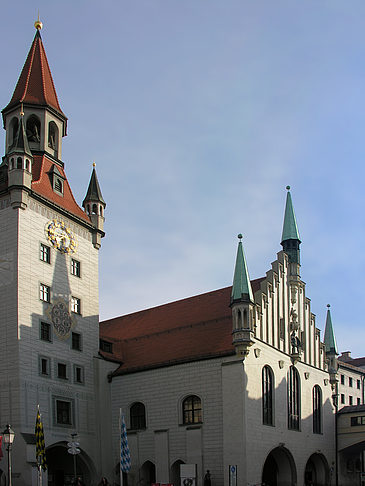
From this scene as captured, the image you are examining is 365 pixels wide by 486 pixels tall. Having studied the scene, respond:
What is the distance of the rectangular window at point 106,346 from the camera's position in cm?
4620

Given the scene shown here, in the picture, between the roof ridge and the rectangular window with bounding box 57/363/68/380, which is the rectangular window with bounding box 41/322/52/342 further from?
the roof ridge

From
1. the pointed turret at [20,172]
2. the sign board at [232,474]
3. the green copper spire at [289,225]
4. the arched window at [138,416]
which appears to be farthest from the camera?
the green copper spire at [289,225]

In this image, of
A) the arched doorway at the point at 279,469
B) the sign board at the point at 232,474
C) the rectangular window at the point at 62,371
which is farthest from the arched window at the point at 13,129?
the arched doorway at the point at 279,469

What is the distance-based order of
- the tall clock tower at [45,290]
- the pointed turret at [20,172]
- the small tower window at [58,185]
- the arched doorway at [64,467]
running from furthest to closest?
1. the small tower window at [58,185]
2. the arched doorway at [64,467]
3. the pointed turret at [20,172]
4. the tall clock tower at [45,290]

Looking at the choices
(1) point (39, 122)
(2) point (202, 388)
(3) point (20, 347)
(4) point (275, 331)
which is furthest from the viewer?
(1) point (39, 122)

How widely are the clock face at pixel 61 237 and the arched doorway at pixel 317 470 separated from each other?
22827 mm

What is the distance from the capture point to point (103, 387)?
4406 cm

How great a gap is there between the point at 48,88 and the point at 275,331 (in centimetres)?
2407

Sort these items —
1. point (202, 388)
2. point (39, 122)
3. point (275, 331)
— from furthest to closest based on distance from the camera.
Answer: point (39, 122) → point (275, 331) → point (202, 388)

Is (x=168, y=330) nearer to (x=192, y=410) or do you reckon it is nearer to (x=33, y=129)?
(x=192, y=410)

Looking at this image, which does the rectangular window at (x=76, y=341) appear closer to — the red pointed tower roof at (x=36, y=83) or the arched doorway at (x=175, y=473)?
the arched doorway at (x=175, y=473)

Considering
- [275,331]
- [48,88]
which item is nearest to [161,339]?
[275,331]

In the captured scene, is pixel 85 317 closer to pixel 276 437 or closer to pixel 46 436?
pixel 46 436

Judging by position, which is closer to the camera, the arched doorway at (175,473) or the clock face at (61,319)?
the arched doorway at (175,473)
